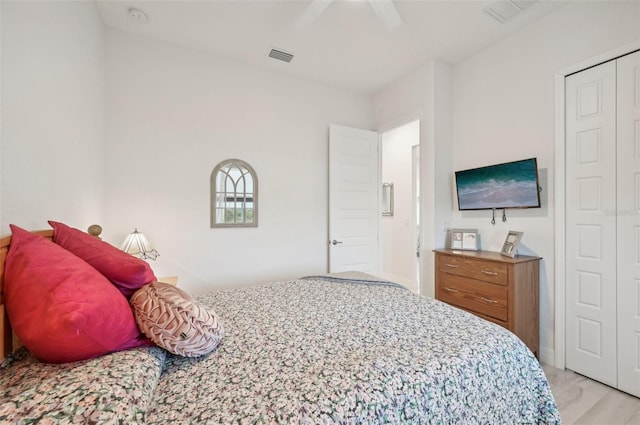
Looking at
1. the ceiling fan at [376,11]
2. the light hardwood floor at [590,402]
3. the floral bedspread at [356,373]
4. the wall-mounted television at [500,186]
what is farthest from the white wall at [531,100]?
the floral bedspread at [356,373]

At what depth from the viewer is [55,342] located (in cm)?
72

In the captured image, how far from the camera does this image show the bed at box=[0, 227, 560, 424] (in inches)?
27.0

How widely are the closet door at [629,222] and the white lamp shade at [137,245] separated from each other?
3689 mm

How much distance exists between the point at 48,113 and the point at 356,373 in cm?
187

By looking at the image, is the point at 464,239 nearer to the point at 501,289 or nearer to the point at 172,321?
the point at 501,289

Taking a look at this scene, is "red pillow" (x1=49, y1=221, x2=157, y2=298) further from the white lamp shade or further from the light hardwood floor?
the light hardwood floor

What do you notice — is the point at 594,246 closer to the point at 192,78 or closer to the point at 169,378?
the point at 169,378

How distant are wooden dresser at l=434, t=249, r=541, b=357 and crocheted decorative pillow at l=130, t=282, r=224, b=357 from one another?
232cm

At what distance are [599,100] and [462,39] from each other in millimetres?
1252

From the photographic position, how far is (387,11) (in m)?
1.97

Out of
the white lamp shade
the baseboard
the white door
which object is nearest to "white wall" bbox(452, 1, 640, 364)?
the baseboard

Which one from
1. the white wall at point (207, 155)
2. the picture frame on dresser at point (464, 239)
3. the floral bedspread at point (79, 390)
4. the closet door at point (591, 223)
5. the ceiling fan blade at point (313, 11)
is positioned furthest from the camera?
the picture frame on dresser at point (464, 239)

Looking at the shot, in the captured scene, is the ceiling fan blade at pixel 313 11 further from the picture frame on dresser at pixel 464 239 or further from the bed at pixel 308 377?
the picture frame on dresser at pixel 464 239

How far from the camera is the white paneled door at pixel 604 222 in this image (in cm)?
193
